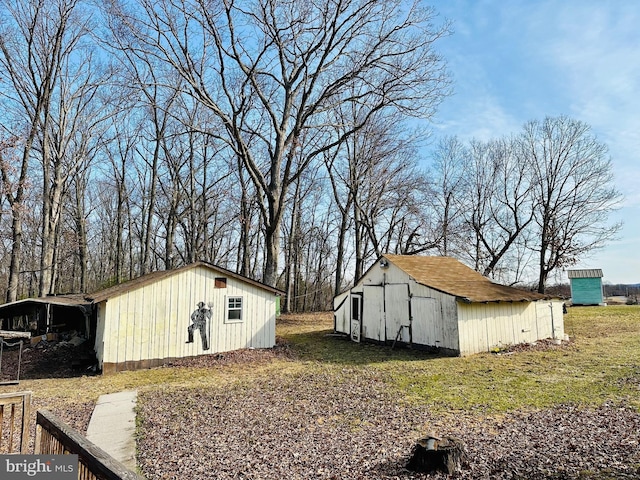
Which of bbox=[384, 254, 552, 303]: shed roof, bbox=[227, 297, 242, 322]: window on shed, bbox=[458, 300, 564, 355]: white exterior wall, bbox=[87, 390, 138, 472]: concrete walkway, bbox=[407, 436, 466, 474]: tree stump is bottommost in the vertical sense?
bbox=[87, 390, 138, 472]: concrete walkway

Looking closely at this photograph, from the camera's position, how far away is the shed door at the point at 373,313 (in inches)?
653

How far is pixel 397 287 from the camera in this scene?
15.9m

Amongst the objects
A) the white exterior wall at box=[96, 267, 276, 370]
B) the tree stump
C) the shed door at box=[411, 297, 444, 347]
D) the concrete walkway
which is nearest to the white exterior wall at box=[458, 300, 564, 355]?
the shed door at box=[411, 297, 444, 347]

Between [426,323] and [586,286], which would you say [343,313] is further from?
[586,286]

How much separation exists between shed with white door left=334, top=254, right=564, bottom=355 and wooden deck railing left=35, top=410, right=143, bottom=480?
39.8 ft

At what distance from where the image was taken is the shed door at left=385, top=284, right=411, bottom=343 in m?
15.4

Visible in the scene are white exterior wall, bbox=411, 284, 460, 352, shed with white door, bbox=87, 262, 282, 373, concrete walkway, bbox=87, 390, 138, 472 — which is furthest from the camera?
white exterior wall, bbox=411, 284, 460, 352

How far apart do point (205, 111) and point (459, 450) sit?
2312 centimetres

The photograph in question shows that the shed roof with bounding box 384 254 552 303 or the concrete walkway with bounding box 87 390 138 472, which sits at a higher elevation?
the shed roof with bounding box 384 254 552 303

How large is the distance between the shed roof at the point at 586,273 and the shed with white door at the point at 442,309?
56.7ft

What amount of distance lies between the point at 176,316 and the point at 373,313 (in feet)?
27.1

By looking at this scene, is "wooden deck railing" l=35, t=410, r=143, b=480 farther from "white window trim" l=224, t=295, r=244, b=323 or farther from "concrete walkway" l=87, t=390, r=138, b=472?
"white window trim" l=224, t=295, r=244, b=323

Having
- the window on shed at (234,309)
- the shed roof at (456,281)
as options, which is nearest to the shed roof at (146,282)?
the window on shed at (234,309)

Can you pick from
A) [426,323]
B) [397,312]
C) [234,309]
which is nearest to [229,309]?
[234,309]
